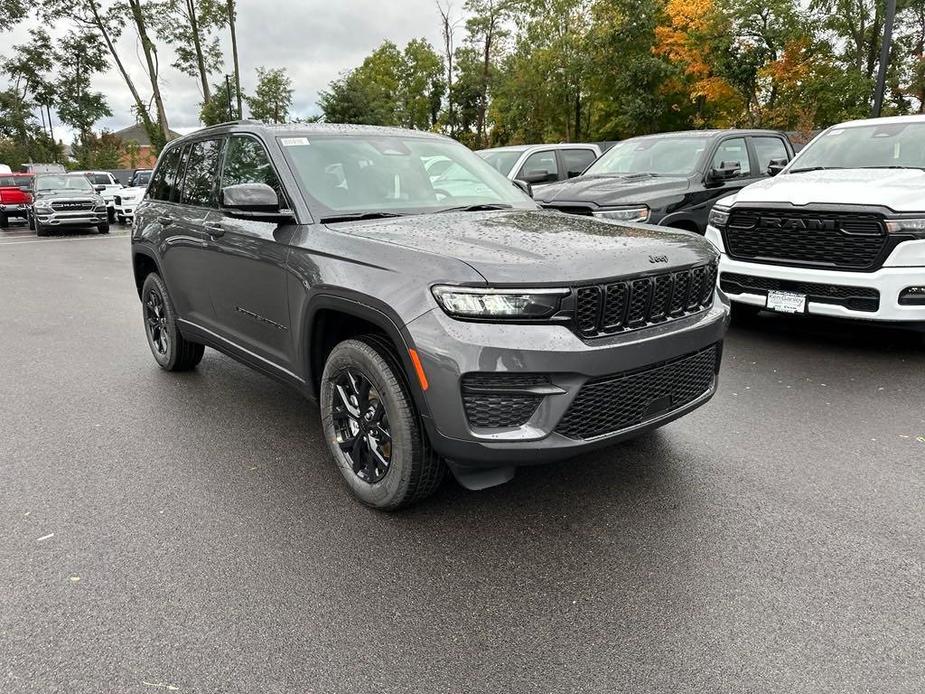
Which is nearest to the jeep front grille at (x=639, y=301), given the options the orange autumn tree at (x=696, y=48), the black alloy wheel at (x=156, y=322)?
the black alloy wheel at (x=156, y=322)

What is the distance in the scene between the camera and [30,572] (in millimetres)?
2838

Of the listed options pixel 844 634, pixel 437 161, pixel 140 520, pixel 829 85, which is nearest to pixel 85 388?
pixel 140 520

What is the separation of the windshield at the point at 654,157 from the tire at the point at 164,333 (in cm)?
567

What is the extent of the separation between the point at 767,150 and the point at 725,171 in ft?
4.70

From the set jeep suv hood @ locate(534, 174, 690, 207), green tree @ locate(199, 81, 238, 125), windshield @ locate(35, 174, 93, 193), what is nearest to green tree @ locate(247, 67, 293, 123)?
green tree @ locate(199, 81, 238, 125)

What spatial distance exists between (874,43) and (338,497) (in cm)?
3391

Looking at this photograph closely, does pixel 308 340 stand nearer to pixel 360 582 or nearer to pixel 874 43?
pixel 360 582

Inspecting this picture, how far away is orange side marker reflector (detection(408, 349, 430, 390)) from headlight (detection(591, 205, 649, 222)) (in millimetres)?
5051

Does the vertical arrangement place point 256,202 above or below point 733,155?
below

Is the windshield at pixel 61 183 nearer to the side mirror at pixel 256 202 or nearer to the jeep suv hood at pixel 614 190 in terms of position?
the jeep suv hood at pixel 614 190

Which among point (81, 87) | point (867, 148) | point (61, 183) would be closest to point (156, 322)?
point (867, 148)

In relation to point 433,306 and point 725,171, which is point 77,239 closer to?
point 725,171

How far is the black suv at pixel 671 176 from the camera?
7.48 meters

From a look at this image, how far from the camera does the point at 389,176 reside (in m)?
3.98
